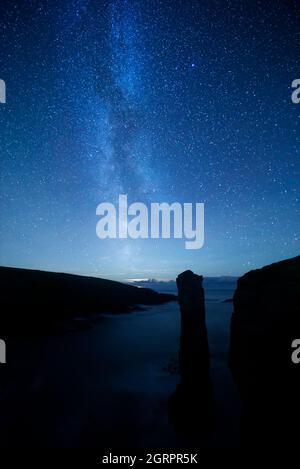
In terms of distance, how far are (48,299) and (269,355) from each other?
44.1 metres

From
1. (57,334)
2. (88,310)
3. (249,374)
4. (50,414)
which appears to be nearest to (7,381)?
(50,414)

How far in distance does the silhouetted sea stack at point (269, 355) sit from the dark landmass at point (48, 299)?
30.5 metres

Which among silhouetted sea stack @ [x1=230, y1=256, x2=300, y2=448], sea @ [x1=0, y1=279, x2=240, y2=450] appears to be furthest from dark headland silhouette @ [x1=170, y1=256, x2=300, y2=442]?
sea @ [x1=0, y1=279, x2=240, y2=450]

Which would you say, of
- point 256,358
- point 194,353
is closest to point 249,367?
point 256,358

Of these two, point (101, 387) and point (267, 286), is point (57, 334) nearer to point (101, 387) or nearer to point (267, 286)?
point (101, 387)

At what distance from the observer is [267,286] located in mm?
9656

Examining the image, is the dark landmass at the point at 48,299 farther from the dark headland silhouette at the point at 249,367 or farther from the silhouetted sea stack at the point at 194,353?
the silhouetted sea stack at the point at 194,353

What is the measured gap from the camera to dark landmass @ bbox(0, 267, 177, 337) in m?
35.5

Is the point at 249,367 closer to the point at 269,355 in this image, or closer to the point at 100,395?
the point at 269,355

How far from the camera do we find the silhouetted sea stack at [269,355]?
7.25m

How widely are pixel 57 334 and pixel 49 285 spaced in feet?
75.5

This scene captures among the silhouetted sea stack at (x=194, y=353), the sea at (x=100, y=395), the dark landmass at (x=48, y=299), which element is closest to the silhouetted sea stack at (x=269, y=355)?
the silhouetted sea stack at (x=194, y=353)

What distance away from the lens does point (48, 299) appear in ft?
148

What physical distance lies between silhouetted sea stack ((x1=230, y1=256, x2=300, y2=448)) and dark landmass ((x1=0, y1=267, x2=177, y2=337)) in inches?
1200
